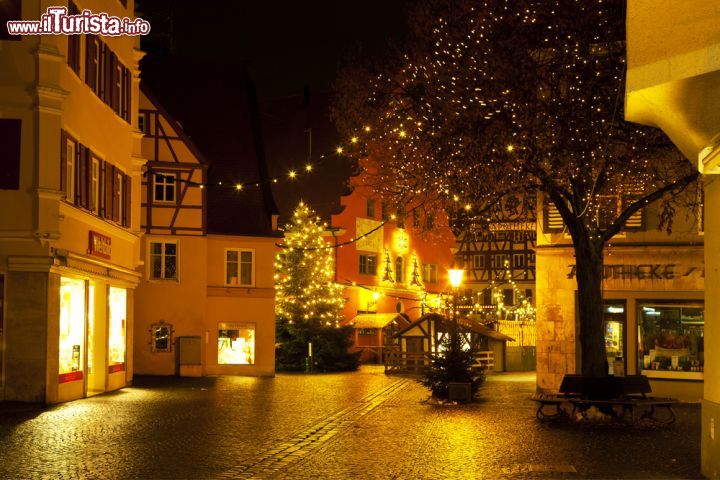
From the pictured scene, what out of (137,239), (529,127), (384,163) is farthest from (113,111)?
(529,127)

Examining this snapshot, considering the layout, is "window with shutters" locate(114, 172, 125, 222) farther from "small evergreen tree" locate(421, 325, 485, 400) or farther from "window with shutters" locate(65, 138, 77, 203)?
"small evergreen tree" locate(421, 325, 485, 400)

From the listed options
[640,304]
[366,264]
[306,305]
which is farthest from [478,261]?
[640,304]

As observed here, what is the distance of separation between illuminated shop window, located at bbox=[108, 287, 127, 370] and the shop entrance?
440 millimetres

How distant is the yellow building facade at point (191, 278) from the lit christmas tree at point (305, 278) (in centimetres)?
451

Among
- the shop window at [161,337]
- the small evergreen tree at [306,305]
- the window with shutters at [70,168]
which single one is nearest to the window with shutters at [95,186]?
Result: the window with shutters at [70,168]

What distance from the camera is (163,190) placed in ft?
126

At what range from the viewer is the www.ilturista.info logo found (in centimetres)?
2159

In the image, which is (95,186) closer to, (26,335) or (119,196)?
(119,196)

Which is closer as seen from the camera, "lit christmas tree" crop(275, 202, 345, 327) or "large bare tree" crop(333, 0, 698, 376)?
"large bare tree" crop(333, 0, 698, 376)

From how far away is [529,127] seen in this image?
1730 centimetres

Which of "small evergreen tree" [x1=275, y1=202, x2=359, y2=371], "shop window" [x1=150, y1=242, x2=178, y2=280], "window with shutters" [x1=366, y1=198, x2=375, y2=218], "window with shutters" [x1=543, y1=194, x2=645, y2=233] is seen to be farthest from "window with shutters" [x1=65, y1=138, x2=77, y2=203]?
"window with shutters" [x1=366, y1=198, x2=375, y2=218]

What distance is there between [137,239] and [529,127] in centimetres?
1592

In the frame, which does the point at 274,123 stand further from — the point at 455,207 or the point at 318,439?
the point at 318,439

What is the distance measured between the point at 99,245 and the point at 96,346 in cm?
275
